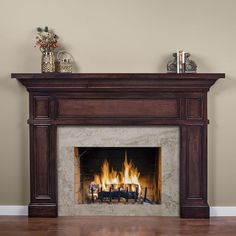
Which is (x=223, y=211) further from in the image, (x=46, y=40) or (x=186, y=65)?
(x=46, y=40)

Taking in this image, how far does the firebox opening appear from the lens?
4047mm

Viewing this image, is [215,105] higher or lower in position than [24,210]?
higher

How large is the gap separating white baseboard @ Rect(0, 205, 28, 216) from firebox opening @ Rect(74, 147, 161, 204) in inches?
20.4

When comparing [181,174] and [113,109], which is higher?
[113,109]

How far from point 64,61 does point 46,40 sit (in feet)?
0.80

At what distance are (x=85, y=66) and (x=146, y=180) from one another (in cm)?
123

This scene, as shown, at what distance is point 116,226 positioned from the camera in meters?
Result: 3.61

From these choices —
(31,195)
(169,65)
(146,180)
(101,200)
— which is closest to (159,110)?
(169,65)

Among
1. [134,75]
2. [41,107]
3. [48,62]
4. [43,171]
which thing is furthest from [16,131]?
[134,75]

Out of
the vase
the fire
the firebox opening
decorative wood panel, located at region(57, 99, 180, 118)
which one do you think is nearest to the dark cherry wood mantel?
decorative wood panel, located at region(57, 99, 180, 118)

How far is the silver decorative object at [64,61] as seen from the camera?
384 centimetres

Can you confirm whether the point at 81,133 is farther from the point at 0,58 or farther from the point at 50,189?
the point at 0,58

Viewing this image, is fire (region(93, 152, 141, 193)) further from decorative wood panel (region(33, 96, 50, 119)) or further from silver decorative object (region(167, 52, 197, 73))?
silver decorative object (region(167, 52, 197, 73))

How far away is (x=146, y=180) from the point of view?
4125 millimetres
